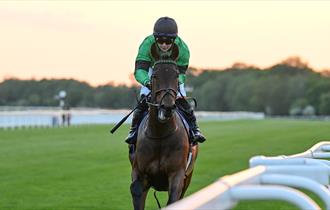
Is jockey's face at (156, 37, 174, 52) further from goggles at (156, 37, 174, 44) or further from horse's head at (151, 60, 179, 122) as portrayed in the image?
horse's head at (151, 60, 179, 122)

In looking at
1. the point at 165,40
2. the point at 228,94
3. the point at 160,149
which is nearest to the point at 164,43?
the point at 165,40

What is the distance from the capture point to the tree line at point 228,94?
123m

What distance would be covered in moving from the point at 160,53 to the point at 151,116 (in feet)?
2.47

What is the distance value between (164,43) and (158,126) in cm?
89

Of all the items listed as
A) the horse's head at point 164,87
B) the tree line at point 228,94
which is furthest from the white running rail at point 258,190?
the tree line at point 228,94

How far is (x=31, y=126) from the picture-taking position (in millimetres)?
38969

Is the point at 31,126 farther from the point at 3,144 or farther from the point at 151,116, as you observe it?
the point at 151,116

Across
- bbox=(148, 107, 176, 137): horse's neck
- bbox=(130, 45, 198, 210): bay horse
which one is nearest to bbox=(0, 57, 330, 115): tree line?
bbox=(130, 45, 198, 210): bay horse

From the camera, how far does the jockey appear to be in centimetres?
700

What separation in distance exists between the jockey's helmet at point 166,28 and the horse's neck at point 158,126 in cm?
81

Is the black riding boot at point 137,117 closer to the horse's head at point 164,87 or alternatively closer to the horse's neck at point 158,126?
the horse's neck at point 158,126

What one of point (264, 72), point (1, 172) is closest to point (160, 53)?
point (1, 172)

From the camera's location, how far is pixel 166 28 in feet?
22.9

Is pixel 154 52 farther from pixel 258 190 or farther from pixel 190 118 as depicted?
pixel 258 190
